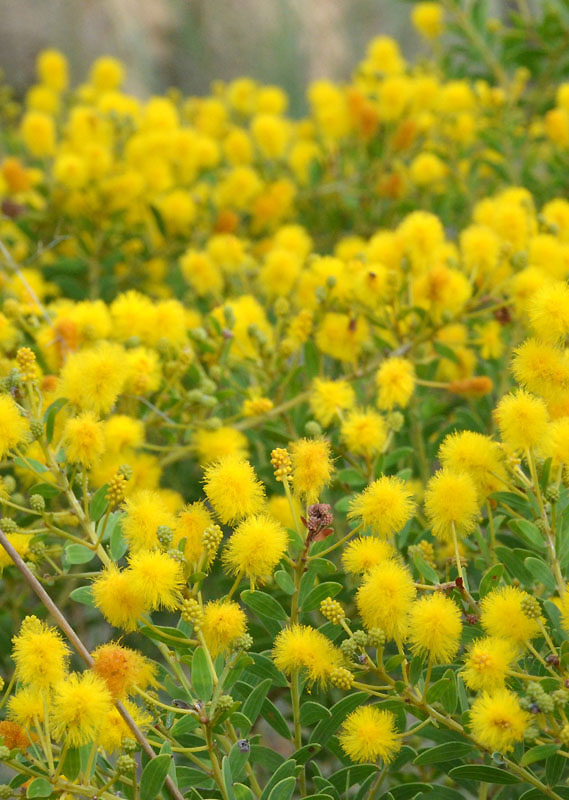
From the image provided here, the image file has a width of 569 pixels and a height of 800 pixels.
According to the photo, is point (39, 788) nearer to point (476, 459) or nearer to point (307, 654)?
point (307, 654)

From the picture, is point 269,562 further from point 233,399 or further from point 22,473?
point 233,399

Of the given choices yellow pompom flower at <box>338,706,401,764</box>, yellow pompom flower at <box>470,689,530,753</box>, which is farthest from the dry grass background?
yellow pompom flower at <box>470,689,530,753</box>

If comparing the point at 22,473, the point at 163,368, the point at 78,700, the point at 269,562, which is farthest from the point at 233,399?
the point at 78,700

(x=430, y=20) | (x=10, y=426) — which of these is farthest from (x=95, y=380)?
(x=430, y=20)

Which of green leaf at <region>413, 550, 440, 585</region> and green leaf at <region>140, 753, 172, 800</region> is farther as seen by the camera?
green leaf at <region>413, 550, 440, 585</region>

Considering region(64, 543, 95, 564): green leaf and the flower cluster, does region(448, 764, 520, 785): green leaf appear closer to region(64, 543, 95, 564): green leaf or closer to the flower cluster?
the flower cluster
